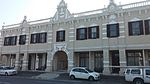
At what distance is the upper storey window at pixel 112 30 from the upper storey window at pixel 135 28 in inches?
76.4

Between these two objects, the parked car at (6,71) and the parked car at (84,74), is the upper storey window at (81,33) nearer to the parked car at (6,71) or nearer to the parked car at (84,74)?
the parked car at (84,74)

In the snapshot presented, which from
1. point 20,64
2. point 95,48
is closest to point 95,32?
point 95,48

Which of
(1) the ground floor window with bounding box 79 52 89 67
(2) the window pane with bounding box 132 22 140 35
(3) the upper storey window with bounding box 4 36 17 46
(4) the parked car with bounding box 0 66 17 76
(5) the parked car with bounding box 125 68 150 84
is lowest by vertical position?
(4) the parked car with bounding box 0 66 17 76

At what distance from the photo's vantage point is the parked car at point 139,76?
800 inches

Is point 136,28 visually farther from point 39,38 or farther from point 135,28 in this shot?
point 39,38

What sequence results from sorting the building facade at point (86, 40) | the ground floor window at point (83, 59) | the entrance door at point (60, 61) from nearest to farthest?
the building facade at point (86, 40) → the ground floor window at point (83, 59) → the entrance door at point (60, 61)

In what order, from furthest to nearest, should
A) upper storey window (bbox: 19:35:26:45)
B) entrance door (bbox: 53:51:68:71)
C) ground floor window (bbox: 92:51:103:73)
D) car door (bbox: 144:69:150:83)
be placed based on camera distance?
upper storey window (bbox: 19:35:26:45)
entrance door (bbox: 53:51:68:71)
ground floor window (bbox: 92:51:103:73)
car door (bbox: 144:69:150:83)

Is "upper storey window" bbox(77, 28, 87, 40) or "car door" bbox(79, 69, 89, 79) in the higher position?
"upper storey window" bbox(77, 28, 87, 40)

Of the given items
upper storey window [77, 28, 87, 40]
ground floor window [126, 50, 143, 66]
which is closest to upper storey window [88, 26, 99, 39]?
upper storey window [77, 28, 87, 40]

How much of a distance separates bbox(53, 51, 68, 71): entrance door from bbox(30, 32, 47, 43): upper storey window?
3746 mm

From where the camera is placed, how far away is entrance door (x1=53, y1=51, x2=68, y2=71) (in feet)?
117

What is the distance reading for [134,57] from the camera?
95.7 feet

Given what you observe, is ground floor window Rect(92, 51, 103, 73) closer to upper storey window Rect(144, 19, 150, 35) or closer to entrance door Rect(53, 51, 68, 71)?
entrance door Rect(53, 51, 68, 71)

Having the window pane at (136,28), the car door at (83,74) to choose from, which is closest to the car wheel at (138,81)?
the car door at (83,74)
